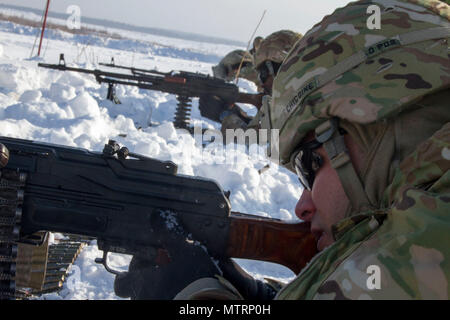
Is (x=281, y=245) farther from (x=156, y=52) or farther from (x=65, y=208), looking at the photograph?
(x=156, y=52)

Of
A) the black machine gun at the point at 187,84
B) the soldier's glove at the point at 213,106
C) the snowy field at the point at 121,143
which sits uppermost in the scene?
the black machine gun at the point at 187,84

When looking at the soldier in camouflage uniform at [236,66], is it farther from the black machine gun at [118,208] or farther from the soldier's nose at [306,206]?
the soldier's nose at [306,206]

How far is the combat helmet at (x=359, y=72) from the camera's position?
1.25 metres

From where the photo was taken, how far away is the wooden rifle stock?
2.07m

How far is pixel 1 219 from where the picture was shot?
1.99 metres

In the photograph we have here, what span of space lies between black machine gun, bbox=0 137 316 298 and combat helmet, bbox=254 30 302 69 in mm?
4222

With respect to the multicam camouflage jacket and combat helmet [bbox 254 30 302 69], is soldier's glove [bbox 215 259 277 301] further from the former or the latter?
combat helmet [bbox 254 30 302 69]

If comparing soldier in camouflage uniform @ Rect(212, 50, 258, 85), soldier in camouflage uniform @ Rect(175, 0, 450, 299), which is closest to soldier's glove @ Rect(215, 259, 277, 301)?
soldier in camouflage uniform @ Rect(175, 0, 450, 299)

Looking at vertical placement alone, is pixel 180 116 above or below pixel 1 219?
above

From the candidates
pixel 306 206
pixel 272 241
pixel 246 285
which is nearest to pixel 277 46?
→ pixel 272 241

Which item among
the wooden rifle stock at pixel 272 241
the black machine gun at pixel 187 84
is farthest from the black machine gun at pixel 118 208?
the black machine gun at pixel 187 84

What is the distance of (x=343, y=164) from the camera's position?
1324 mm
